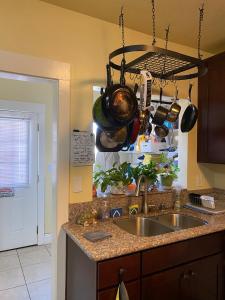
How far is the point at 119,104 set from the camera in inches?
54.6

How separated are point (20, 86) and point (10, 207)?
1.68 metres

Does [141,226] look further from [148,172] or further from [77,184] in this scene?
[77,184]

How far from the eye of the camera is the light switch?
1.81 metres

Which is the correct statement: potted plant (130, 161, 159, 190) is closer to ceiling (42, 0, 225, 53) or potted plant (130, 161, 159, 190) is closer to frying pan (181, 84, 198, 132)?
frying pan (181, 84, 198, 132)

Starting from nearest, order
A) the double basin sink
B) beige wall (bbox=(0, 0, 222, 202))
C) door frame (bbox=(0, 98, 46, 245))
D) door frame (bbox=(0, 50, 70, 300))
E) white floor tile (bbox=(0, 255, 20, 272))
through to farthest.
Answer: beige wall (bbox=(0, 0, 222, 202)) → door frame (bbox=(0, 50, 70, 300)) → the double basin sink → white floor tile (bbox=(0, 255, 20, 272)) → door frame (bbox=(0, 98, 46, 245))

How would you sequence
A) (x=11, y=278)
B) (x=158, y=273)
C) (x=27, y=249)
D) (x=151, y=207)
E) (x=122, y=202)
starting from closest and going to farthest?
(x=158, y=273) → (x=122, y=202) → (x=151, y=207) → (x=11, y=278) → (x=27, y=249)

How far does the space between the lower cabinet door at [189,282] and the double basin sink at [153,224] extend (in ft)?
0.94

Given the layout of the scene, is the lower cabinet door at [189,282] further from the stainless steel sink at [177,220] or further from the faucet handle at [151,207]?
the faucet handle at [151,207]

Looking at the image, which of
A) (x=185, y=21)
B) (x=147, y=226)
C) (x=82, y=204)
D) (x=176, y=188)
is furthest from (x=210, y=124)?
(x=82, y=204)

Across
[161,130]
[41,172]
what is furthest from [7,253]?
[161,130]

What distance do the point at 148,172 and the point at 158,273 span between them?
2.88 ft

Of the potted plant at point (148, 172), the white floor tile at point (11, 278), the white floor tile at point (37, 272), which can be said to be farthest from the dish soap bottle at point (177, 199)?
the white floor tile at point (11, 278)

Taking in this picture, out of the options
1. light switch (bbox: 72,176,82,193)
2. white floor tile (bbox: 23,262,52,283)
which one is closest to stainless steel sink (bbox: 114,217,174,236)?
light switch (bbox: 72,176,82,193)

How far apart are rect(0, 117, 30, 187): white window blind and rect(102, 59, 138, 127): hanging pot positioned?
2290 mm
